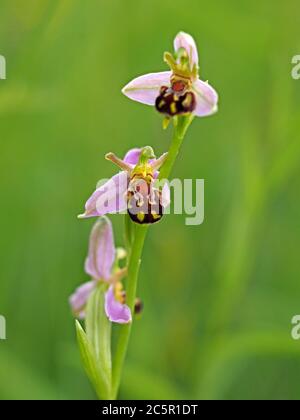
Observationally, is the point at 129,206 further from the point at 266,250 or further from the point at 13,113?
the point at 266,250

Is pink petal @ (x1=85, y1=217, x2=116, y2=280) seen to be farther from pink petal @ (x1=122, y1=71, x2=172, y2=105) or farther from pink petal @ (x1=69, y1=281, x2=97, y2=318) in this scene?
pink petal @ (x1=122, y1=71, x2=172, y2=105)

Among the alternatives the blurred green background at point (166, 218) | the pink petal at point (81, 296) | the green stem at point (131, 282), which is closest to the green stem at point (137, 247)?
the green stem at point (131, 282)

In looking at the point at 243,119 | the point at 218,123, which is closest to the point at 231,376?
the point at 243,119

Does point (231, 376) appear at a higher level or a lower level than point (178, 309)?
lower

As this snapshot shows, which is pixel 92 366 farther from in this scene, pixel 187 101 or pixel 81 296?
pixel 187 101

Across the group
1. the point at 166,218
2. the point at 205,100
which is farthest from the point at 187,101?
the point at 166,218
